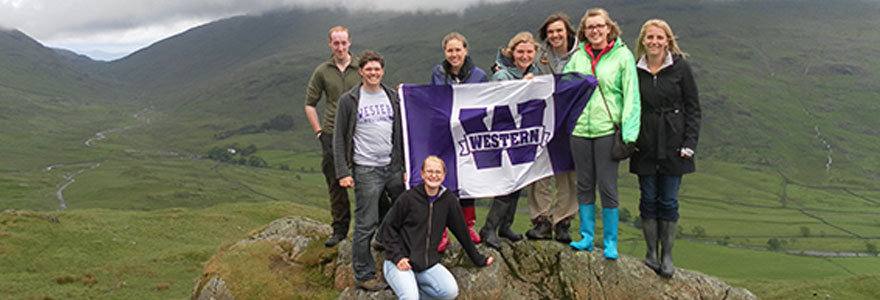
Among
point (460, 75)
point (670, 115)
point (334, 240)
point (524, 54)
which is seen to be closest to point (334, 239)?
point (334, 240)

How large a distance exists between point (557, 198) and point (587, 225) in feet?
3.48

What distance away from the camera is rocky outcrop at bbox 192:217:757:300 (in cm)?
1045

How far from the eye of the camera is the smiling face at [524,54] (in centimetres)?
1048

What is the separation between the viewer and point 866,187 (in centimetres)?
17388

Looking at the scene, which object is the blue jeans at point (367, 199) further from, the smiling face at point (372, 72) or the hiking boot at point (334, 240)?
the hiking boot at point (334, 240)

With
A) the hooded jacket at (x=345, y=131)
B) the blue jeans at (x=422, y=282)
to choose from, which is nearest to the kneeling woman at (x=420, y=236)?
the blue jeans at (x=422, y=282)

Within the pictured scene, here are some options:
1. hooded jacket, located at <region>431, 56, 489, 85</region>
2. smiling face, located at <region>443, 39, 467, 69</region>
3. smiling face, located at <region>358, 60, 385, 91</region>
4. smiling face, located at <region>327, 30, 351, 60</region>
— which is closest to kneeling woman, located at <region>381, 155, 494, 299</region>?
smiling face, located at <region>358, 60, 385, 91</region>

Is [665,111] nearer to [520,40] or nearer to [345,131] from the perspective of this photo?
[520,40]

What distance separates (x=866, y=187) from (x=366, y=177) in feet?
731

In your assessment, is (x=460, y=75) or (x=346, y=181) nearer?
(x=346, y=181)

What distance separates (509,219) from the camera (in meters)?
11.2

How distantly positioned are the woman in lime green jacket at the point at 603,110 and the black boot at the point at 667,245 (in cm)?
97

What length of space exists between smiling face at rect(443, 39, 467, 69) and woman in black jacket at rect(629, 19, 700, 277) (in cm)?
340

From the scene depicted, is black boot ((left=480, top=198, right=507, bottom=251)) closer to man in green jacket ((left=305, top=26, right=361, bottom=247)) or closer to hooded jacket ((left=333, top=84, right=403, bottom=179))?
hooded jacket ((left=333, top=84, right=403, bottom=179))
